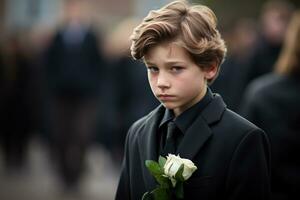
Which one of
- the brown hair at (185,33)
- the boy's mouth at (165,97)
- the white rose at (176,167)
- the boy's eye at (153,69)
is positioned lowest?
the white rose at (176,167)

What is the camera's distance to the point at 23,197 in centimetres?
1270

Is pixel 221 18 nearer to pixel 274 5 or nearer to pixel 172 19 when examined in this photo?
pixel 274 5

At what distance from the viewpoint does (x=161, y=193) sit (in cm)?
430

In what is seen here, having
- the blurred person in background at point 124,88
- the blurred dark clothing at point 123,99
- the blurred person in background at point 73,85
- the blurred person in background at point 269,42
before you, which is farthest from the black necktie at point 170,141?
the blurred person in background at point 73,85

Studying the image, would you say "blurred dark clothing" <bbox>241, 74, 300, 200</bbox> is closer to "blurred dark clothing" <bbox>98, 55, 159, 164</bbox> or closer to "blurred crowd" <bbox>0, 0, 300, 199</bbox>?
"blurred crowd" <bbox>0, 0, 300, 199</bbox>

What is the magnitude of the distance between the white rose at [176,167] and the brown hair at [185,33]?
1.46ft

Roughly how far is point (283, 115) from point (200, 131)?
7.74 ft

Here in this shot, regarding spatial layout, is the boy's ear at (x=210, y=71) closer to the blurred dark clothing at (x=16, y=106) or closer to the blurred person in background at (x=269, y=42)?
the blurred person in background at (x=269, y=42)

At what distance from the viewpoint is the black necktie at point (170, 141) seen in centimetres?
440

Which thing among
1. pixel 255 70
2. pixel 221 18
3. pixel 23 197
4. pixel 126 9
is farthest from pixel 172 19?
pixel 126 9

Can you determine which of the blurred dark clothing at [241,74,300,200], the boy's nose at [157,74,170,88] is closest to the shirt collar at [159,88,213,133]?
the boy's nose at [157,74,170,88]

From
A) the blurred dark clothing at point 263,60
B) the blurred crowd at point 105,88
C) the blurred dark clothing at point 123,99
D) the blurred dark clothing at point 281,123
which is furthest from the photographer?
the blurred dark clothing at point 123,99

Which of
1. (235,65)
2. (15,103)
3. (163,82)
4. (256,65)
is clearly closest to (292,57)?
(163,82)

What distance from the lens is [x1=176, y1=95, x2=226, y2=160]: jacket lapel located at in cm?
432
